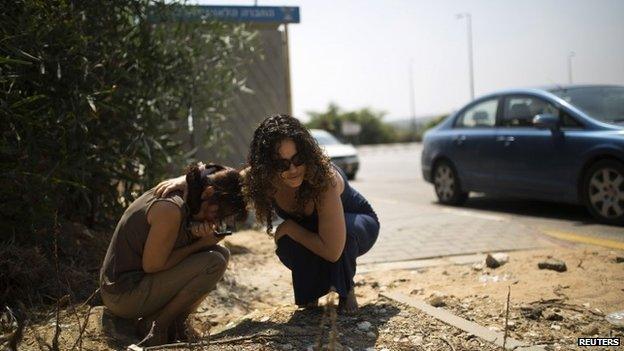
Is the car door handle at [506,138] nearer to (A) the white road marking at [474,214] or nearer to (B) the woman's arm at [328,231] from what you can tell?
(A) the white road marking at [474,214]

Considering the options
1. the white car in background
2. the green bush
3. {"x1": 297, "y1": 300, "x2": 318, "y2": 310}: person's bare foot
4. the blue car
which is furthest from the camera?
the white car in background

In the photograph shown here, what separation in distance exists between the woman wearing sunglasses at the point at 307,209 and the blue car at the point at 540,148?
12.0 ft

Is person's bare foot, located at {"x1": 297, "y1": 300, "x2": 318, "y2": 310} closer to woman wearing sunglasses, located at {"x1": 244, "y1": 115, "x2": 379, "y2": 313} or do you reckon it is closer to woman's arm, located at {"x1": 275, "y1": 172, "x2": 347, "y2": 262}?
woman wearing sunglasses, located at {"x1": 244, "y1": 115, "x2": 379, "y2": 313}

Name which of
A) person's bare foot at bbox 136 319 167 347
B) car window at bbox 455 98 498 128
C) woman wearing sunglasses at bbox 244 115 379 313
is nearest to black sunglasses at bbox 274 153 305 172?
woman wearing sunglasses at bbox 244 115 379 313

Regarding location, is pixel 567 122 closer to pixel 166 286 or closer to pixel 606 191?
pixel 606 191

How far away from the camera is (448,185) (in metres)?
8.80

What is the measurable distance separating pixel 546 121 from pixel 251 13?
13.4 ft

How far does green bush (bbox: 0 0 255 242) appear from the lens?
4.18m

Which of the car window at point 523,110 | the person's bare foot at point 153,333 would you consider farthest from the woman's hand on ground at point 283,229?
the car window at point 523,110

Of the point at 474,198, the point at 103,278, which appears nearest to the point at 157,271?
the point at 103,278

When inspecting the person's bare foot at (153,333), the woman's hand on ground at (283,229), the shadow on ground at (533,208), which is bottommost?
the shadow on ground at (533,208)

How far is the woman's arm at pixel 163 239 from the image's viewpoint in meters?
3.19

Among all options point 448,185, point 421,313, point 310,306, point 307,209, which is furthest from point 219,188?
point 448,185

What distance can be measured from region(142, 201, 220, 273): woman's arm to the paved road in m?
2.50
